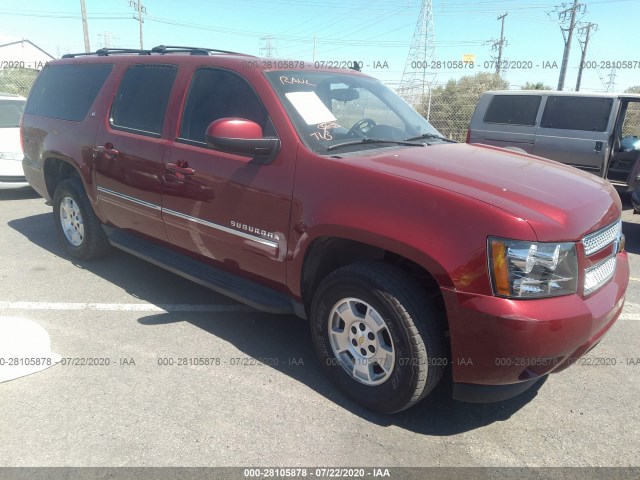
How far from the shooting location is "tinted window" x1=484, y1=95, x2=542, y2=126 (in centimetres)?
818

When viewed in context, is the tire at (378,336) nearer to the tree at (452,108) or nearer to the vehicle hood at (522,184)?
the vehicle hood at (522,184)

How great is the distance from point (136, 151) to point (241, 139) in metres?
1.42

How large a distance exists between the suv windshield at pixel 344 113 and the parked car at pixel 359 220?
0.01 m

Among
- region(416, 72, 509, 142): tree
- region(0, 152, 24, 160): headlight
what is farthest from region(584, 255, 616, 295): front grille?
region(416, 72, 509, 142): tree

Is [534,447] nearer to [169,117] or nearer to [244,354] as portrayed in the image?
[244,354]

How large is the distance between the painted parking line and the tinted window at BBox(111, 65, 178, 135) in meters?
1.42

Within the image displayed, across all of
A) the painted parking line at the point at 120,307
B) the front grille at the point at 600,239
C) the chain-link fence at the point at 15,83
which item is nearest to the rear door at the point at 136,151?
the painted parking line at the point at 120,307

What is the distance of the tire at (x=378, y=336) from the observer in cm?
246

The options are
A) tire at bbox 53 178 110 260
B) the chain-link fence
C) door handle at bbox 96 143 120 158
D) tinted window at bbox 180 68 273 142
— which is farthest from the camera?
the chain-link fence

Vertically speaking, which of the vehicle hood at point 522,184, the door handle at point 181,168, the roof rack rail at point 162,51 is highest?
the roof rack rail at point 162,51

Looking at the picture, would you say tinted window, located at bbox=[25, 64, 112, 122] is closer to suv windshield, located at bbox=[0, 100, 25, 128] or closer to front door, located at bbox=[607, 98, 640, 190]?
suv windshield, located at bbox=[0, 100, 25, 128]

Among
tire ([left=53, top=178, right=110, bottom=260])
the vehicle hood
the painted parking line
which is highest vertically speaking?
the vehicle hood

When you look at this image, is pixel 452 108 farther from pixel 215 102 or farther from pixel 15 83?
pixel 15 83

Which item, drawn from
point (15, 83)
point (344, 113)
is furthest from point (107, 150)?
point (15, 83)
